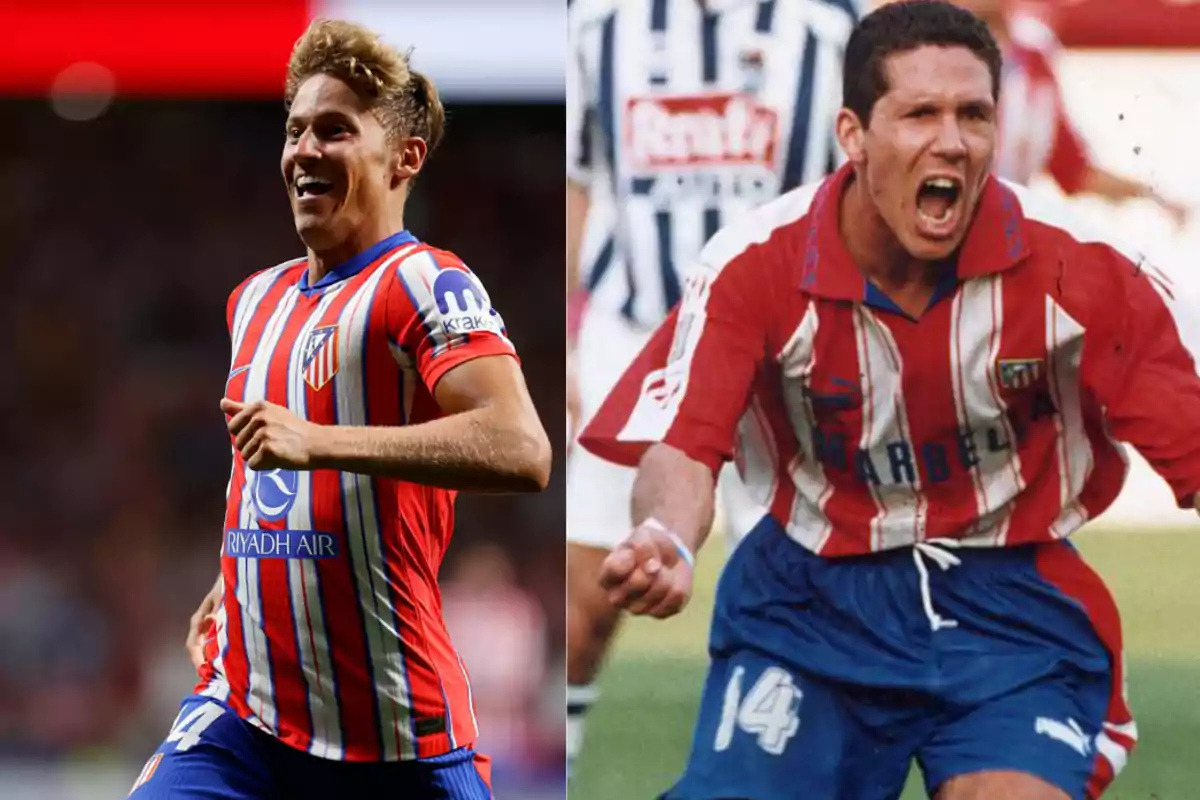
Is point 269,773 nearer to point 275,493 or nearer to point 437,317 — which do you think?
point 275,493

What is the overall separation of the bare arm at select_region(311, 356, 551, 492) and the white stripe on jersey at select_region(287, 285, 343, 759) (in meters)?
0.30

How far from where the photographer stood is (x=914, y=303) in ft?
10.5

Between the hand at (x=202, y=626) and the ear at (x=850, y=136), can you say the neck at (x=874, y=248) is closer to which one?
the ear at (x=850, y=136)

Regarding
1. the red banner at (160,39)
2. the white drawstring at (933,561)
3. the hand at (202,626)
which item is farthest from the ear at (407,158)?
the red banner at (160,39)

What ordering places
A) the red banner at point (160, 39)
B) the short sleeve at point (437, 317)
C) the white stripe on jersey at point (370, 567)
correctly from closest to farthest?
1. the short sleeve at point (437, 317)
2. the white stripe on jersey at point (370, 567)
3. the red banner at point (160, 39)

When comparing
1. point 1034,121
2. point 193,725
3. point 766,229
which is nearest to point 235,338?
point 193,725

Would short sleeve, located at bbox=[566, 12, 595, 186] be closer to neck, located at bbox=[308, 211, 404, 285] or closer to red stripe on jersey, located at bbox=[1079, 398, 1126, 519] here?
neck, located at bbox=[308, 211, 404, 285]

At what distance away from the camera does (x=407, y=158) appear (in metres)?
3.18

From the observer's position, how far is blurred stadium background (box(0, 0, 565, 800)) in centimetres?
729

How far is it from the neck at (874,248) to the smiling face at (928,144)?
0.01 m

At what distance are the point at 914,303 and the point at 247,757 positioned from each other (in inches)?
53.2

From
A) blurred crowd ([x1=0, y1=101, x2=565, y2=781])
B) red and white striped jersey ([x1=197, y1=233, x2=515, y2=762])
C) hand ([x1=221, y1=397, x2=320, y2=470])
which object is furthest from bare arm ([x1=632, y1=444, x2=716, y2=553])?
blurred crowd ([x1=0, y1=101, x2=565, y2=781])

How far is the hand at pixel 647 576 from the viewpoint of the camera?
329cm

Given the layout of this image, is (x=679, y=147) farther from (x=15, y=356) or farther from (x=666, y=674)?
(x=15, y=356)
